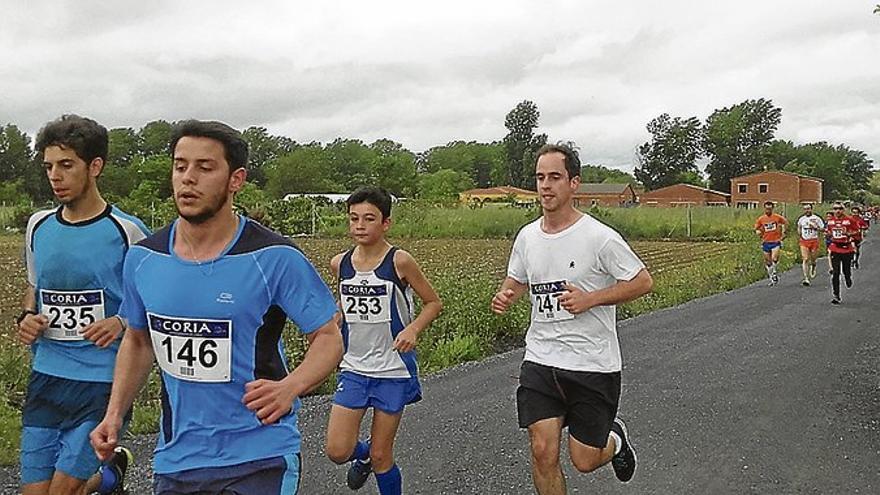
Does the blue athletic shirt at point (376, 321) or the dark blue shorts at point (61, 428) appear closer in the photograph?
the dark blue shorts at point (61, 428)

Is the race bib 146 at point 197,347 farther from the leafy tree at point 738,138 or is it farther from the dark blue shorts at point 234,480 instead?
the leafy tree at point 738,138

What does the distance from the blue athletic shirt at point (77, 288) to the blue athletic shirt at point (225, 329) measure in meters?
1.16

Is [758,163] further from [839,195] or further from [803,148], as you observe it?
[803,148]

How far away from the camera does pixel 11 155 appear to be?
59.4 metres

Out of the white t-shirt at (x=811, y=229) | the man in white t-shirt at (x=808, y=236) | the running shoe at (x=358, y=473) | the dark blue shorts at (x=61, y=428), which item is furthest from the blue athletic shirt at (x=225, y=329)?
the white t-shirt at (x=811, y=229)

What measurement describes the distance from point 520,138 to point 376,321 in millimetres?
113377

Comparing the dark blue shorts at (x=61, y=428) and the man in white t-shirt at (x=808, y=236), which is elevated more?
the dark blue shorts at (x=61, y=428)

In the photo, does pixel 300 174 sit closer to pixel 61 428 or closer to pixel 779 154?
pixel 779 154

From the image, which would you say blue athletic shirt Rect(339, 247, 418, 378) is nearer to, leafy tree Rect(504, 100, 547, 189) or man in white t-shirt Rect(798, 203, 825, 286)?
man in white t-shirt Rect(798, 203, 825, 286)

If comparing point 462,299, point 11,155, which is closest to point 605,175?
point 11,155

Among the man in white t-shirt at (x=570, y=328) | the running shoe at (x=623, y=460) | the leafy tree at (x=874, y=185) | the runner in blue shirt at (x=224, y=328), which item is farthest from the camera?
the leafy tree at (x=874, y=185)

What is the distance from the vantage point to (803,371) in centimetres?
999

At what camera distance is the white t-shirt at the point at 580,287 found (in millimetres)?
4820

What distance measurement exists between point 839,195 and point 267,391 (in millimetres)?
142525
